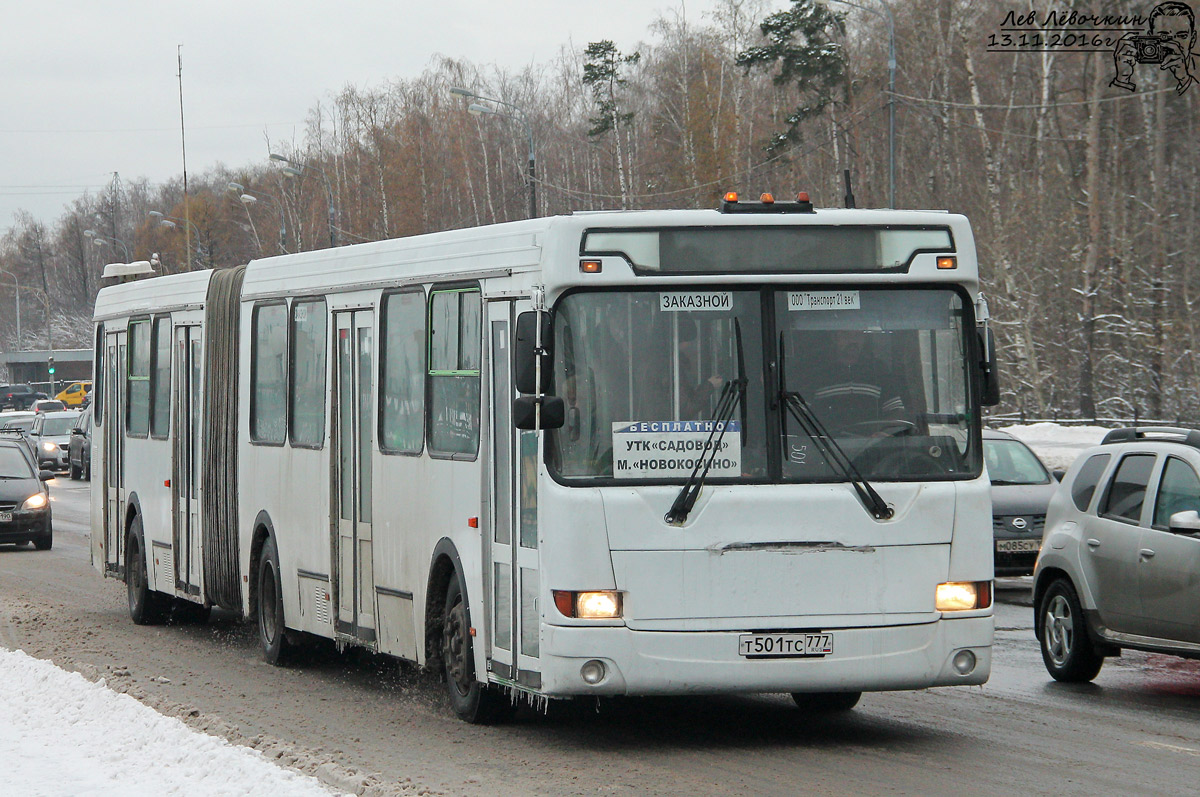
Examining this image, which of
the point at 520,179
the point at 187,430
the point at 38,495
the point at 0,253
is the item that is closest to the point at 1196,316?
the point at 38,495

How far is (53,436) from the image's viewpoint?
5281 centimetres

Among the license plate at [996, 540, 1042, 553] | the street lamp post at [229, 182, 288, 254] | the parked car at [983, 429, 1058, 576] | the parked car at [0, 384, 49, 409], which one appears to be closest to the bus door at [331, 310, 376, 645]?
the parked car at [983, 429, 1058, 576]

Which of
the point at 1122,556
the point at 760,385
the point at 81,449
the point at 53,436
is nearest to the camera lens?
the point at 760,385

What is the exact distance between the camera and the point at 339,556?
36.5 feet

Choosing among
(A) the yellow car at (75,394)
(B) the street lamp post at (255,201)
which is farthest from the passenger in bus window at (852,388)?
(A) the yellow car at (75,394)

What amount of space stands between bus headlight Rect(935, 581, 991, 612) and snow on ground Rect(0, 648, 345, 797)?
10.1 feet

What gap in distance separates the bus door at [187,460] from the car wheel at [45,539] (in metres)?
11.7

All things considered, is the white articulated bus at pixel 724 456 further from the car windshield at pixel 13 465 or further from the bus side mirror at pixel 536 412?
the car windshield at pixel 13 465

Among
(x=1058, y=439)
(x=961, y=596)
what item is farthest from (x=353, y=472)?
(x=1058, y=439)

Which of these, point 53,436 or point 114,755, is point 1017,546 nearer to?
point 114,755

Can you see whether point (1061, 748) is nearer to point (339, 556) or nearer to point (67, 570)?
point (339, 556)

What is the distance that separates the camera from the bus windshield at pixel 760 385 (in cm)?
809

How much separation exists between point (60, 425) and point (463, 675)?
4699cm

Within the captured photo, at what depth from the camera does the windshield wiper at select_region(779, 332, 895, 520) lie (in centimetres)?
814
